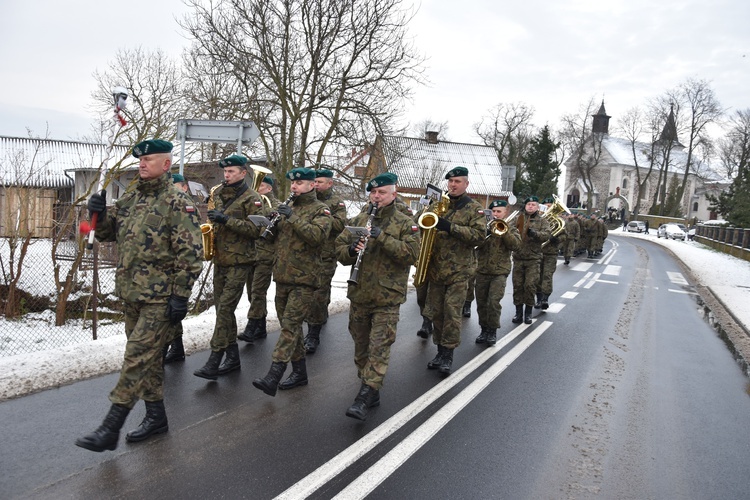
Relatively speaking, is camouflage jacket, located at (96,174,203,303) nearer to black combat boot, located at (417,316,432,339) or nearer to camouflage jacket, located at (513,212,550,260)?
black combat boot, located at (417,316,432,339)

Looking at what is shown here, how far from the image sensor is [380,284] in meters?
4.67

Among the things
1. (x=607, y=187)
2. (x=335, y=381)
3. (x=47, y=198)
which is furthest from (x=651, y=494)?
(x=607, y=187)

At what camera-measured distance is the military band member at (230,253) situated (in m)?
5.22

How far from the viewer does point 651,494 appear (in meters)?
3.55

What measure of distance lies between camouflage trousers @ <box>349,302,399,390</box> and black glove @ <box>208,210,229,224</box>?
1.53 metres

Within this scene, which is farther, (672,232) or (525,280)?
(672,232)

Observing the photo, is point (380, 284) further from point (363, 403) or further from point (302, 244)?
point (363, 403)

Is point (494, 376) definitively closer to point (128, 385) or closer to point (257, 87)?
point (128, 385)

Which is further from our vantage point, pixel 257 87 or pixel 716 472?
pixel 257 87

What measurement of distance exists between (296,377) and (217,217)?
5.66ft

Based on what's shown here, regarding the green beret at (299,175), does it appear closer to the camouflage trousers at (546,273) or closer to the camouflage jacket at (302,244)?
the camouflage jacket at (302,244)

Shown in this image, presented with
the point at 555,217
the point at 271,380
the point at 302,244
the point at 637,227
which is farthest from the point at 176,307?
the point at 637,227

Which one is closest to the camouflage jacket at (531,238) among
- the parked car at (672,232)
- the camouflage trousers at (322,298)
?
the camouflage trousers at (322,298)

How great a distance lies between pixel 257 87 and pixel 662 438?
14858mm
